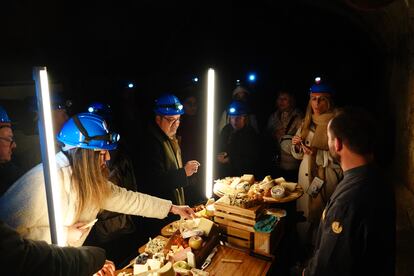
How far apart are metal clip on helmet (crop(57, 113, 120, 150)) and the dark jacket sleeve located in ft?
2.72

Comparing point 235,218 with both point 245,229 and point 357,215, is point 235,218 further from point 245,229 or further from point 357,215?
point 357,215

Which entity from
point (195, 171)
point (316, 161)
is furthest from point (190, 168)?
point (316, 161)

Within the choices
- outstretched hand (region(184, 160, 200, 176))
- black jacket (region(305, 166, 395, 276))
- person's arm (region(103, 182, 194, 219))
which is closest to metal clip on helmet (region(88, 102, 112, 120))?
outstretched hand (region(184, 160, 200, 176))

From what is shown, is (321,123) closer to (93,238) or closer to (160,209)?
(160,209)

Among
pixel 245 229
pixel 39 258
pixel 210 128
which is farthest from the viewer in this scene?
pixel 210 128

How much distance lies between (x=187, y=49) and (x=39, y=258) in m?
10.8

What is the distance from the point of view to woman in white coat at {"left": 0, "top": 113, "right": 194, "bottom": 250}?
217 cm

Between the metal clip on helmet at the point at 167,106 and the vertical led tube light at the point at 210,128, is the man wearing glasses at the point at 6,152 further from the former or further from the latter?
the vertical led tube light at the point at 210,128

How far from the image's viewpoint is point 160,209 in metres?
3.15

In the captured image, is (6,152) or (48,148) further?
(6,152)

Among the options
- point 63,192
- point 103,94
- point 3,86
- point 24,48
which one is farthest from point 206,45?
point 63,192

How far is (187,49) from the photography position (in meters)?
11.6

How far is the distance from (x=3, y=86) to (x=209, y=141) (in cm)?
521

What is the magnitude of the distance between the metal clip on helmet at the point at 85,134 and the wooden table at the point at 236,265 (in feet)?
3.74
